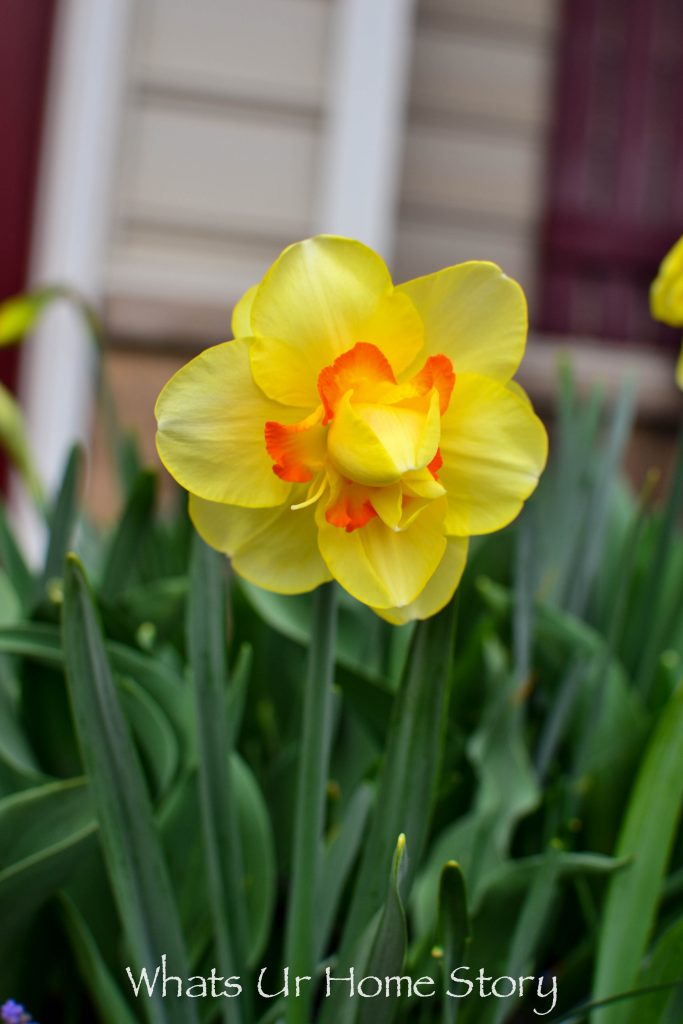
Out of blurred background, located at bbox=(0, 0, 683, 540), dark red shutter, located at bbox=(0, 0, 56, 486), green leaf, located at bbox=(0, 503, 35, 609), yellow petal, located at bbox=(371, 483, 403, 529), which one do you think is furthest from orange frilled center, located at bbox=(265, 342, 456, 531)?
dark red shutter, located at bbox=(0, 0, 56, 486)

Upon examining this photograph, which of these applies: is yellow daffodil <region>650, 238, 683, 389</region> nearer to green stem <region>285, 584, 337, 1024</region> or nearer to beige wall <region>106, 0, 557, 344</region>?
green stem <region>285, 584, 337, 1024</region>

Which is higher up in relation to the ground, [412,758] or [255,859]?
[412,758]

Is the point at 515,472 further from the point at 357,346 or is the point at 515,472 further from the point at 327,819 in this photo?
the point at 327,819

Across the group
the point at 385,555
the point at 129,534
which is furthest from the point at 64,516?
the point at 385,555

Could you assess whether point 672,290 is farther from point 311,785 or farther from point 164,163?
point 164,163

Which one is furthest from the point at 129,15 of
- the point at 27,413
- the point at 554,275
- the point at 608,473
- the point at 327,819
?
the point at 327,819
